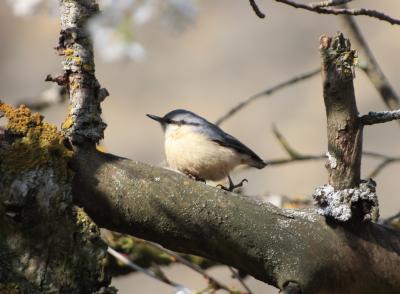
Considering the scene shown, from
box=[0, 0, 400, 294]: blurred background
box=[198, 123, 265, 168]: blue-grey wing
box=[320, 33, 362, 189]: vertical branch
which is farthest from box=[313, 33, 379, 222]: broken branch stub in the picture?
box=[0, 0, 400, 294]: blurred background

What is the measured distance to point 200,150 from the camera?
326cm

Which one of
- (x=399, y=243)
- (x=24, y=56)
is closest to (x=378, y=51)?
(x=24, y=56)

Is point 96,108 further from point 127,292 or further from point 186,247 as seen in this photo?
point 127,292

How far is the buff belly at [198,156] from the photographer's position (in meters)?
3.23

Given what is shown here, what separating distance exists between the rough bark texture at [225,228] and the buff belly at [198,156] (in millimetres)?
1269

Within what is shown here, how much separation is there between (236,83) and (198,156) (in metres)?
5.97

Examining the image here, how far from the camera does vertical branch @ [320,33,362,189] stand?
1945mm

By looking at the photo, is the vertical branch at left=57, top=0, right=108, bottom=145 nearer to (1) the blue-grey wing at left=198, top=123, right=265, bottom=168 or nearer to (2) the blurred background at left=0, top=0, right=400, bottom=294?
(1) the blue-grey wing at left=198, top=123, right=265, bottom=168

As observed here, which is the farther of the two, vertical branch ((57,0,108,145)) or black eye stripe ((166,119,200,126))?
black eye stripe ((166,119,200,126))

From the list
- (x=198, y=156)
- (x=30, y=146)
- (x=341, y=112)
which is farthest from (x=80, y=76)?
(x=198, y=156)

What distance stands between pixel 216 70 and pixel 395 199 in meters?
2.91

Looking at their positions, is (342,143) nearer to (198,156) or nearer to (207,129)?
(198,156)

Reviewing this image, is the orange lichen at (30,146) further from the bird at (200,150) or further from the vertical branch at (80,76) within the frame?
the bird at (200,150)

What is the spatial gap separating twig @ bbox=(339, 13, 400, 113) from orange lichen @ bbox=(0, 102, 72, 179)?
5.08 feet
